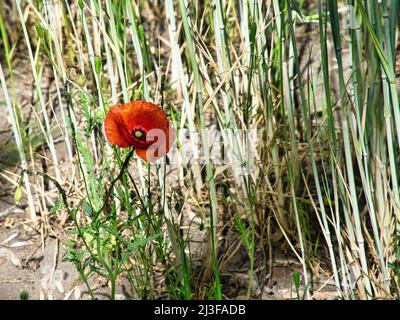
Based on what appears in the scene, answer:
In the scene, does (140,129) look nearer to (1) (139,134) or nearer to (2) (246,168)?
(1) (139,134)

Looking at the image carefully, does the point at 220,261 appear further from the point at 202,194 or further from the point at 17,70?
the point at 17,70

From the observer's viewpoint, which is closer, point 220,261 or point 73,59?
point 220,261

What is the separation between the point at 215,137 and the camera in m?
2.20

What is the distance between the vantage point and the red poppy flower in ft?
4.73

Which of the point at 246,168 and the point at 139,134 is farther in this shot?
the point at 246,168

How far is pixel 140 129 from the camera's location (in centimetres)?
146

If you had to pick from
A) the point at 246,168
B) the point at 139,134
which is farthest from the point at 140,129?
the point at 246,168

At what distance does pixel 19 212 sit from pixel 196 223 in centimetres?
47

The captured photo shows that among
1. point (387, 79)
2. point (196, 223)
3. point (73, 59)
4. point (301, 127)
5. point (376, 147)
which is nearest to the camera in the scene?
point (387, 79)

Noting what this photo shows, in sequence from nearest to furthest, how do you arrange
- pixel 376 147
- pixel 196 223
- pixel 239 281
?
1. pixel 376 147
2. pixel 239 281
3. pixel 196 223

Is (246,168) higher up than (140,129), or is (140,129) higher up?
(140,129)

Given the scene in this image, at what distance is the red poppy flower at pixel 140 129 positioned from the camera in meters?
1.44

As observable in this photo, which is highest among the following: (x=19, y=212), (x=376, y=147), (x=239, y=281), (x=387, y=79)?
(x=387, y=79)
